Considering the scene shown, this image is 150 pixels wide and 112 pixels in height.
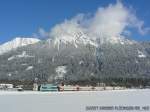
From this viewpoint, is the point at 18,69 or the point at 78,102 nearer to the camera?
the point at 78,102

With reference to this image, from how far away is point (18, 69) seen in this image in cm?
18825

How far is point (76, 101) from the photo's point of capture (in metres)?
15.8

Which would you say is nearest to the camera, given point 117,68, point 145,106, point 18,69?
point 145,106

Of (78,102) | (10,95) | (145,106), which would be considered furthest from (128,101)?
(10,95)

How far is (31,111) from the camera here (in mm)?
15977

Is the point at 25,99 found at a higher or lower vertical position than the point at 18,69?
lower

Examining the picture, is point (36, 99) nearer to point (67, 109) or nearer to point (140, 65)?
point (67, 109)

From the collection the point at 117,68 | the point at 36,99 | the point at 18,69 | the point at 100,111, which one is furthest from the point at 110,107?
the point at 18,69

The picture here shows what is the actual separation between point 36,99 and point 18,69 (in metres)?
174

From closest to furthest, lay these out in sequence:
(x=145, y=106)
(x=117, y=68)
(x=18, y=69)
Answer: (x=145, y=106) < (x=117, y=68) < (x=18, y=69)

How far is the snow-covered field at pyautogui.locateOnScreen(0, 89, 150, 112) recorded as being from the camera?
50.4ft

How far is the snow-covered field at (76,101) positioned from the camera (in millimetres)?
15367

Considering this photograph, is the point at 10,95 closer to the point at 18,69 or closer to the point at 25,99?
the point at 25,99

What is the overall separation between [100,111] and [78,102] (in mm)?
926
